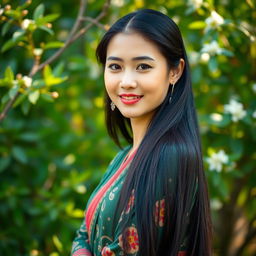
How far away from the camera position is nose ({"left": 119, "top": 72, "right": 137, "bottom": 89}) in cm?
158

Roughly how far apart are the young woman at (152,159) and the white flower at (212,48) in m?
0.58

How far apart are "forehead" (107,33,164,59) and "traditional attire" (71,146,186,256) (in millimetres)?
366

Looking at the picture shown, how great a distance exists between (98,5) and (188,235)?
1671 millimetres

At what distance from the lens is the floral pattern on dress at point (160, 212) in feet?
4.87

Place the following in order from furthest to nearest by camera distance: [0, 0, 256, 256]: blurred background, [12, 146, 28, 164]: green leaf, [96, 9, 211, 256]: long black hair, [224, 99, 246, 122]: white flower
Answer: [12, 146, 28, 164]: green leaf → [0, 0, 256, 256]: blurred background → [224, 99, 246, 122]: white flower → [96, 9, 211, 256]: long black hair

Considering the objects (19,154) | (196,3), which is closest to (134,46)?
(196,3)

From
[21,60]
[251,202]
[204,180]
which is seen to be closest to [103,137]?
[21,60]

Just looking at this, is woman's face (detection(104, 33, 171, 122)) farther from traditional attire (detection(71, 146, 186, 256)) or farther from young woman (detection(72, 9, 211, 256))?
traditional attire (detection(71, 146, 186, 256))

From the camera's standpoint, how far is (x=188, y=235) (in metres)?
1.61

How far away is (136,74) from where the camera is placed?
1.59 metres

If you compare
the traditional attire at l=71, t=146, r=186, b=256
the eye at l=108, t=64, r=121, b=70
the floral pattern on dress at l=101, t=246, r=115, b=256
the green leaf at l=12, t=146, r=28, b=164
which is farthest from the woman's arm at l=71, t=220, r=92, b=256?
the green leaf at l=12, t=146, r=28, b=164

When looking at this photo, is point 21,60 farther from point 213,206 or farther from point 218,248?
point 218,248

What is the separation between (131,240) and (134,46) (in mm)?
614

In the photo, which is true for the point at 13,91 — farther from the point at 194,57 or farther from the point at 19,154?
the point at 194,57
